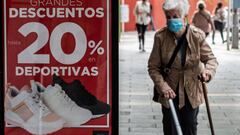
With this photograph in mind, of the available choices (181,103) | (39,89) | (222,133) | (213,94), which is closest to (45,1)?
(39,89)

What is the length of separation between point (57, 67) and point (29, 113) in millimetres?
405

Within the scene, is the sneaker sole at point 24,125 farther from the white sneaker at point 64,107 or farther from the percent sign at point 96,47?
the percent sign at point 96,47

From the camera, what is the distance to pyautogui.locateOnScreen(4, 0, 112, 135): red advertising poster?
4492 mm

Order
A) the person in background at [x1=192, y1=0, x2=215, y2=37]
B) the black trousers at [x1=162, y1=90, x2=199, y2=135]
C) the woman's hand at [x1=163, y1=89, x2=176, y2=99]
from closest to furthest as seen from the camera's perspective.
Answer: the woman's hand at [x1=163, y1=89, x2=176, y2=99], the black trousers at [x1=162, y1=90, x2=199, y2=135], the person in background at [x1=192, y1=0, x2=215, y2=37]

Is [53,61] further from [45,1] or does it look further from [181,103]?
[181,103]

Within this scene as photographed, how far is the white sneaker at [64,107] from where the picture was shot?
455 cm

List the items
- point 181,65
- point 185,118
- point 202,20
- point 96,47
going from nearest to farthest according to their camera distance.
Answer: point 96,47, point 181,65, point 185,118, point 202,20

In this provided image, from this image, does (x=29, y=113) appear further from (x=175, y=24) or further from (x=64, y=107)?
(x=175, y=24)

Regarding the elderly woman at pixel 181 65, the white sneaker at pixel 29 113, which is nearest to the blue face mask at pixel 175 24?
the elderly woman at pixel 181 65

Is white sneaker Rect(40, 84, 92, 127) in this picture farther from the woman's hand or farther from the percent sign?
the woman's hand

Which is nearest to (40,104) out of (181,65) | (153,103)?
(181,65)

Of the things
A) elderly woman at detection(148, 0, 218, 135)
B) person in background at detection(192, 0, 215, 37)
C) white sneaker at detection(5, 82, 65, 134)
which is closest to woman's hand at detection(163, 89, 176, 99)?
elderly woman at detection(148, 0, 218, 135)

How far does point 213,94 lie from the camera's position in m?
11.7

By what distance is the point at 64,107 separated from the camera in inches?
180
